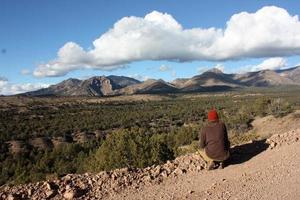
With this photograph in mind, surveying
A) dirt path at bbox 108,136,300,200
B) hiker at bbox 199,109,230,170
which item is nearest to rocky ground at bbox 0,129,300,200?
dirt path at bbox 108,136,300,200

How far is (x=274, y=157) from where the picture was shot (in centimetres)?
1330

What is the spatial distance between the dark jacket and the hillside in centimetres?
46

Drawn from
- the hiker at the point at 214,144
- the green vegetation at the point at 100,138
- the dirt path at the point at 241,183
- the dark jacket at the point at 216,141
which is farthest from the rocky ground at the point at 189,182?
the green vegetation at the point at 100,138

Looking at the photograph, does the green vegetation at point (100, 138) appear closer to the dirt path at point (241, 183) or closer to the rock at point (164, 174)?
the rock at point (164, 174)

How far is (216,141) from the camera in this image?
12.8 metres

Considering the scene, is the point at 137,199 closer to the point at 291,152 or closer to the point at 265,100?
the point at 291,152

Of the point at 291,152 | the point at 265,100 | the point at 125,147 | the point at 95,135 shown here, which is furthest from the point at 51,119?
the point at 291,152

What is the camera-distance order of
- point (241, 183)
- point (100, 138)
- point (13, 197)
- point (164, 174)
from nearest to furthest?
point (13, 197) < point (241, 183) < point (164, 174) < point (100, 138)

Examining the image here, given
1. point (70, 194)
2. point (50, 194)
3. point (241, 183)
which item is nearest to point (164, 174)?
point (241, 183)

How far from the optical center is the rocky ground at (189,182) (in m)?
10.8

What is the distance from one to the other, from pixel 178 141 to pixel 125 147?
102 ft

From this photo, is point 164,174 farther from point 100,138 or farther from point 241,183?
point 100,138

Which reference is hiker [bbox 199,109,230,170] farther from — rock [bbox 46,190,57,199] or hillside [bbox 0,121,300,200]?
rock [bbox 46,190,57,199]

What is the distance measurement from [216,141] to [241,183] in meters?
1.74
